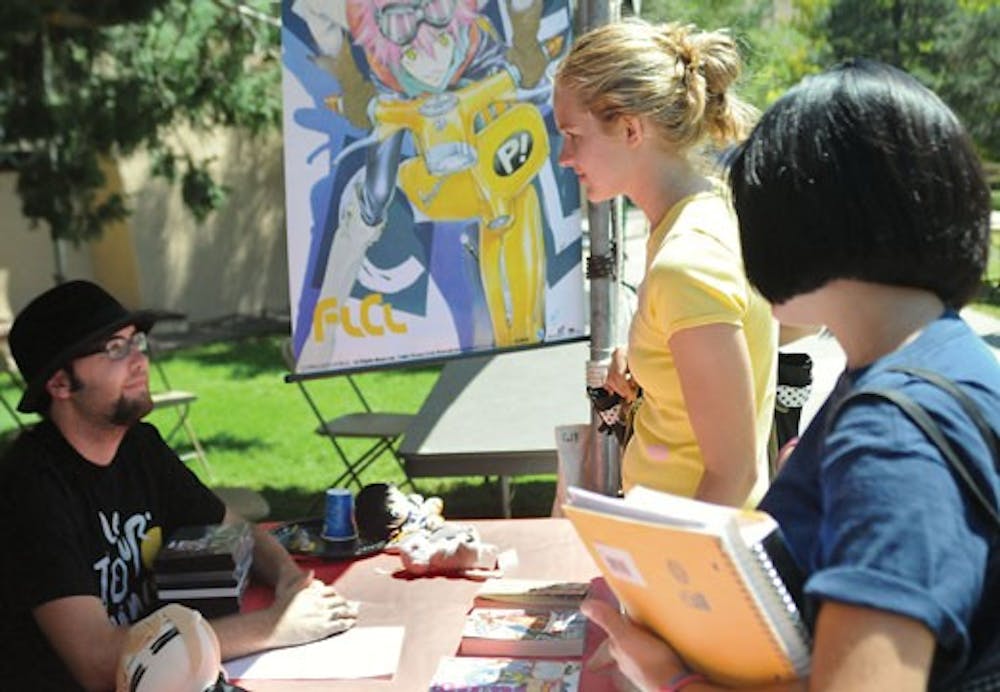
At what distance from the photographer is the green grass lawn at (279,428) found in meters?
5.91

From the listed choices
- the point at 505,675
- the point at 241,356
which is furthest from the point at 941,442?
the point at 241,356

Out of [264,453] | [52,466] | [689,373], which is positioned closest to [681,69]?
[689,373]

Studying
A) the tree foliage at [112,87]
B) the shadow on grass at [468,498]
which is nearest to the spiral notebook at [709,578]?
the shadow on grass at [468,498]

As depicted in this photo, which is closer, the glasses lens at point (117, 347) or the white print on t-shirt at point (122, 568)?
the white print on t-shirt at point (122, 568)

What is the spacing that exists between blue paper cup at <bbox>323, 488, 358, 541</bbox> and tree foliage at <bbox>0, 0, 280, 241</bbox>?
4540 millimetres

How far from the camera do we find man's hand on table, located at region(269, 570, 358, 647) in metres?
2.07

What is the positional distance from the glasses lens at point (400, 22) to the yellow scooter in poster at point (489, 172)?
137 millimetres

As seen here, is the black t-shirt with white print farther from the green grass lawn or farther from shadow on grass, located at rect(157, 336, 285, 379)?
shadow on grass, located at rect(157, 336, 285, 379)

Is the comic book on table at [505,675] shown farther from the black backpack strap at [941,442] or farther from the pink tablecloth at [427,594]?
the black backpack strap at [941,442]

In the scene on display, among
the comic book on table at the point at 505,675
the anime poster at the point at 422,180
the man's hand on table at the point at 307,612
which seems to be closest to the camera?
the comic book on table at the point at 505,675

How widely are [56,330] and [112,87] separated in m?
5.85

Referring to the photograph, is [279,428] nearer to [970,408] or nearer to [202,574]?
[202,574]

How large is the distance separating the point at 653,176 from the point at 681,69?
17 cm

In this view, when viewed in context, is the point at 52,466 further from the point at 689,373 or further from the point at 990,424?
the point at 990,424
